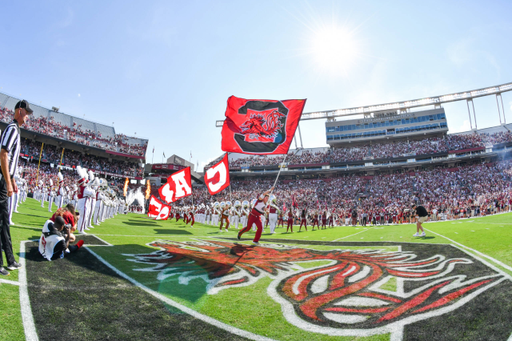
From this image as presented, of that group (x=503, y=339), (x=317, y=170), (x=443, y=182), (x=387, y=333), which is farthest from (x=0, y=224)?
(x=317, y=170)

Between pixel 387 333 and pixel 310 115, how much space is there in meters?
63.9

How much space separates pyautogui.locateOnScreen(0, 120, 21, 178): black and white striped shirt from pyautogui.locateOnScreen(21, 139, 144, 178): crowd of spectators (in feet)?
164

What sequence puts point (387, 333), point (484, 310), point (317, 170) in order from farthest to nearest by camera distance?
point (317, 170), point (484, 310), point (387, 333)

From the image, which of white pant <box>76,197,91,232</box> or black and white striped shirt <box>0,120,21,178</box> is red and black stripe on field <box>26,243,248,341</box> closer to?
black and white striped shirt <box>0,120,21,178</box>

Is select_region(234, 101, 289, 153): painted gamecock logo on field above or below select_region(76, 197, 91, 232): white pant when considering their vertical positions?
above

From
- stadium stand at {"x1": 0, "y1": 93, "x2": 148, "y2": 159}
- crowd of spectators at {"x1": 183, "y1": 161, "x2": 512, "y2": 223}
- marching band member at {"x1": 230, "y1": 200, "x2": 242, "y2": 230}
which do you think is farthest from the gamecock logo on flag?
stadium stand at {"x1": 0, "y1": 93, "x2": 148, "y2": 159}

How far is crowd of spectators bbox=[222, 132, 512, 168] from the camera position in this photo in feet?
159

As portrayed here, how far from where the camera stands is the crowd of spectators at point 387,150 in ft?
159

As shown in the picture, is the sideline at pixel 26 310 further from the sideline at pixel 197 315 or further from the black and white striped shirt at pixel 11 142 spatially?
the black and white striped shirt at pixel 11 142

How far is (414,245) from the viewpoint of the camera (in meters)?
9.22

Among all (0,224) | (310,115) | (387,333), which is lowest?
(387,333)

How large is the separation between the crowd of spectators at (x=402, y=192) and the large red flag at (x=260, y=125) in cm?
1961

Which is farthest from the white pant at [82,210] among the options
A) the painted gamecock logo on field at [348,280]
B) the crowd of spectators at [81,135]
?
the crowd of spectators at [81,135]

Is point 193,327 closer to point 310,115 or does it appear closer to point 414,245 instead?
point 414,245
